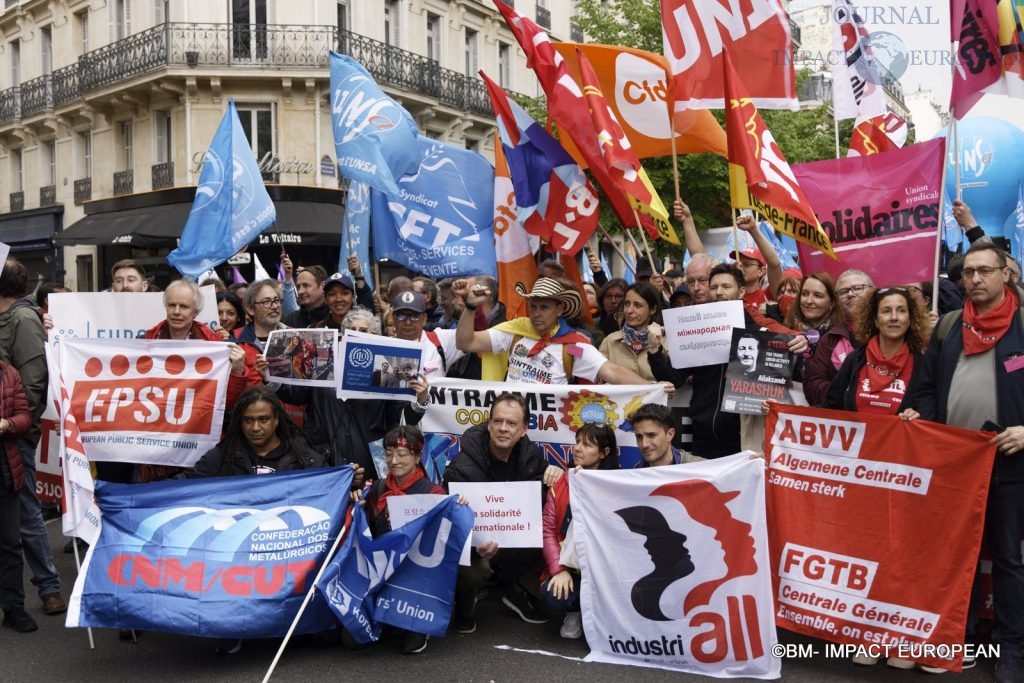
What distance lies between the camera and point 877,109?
8.97 meters

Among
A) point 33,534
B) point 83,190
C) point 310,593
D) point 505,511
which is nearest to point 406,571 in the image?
point 310,593

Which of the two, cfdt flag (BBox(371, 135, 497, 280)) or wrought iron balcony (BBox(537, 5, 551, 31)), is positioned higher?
wrought iron balcony (BBox(537, 5, 551, 31))

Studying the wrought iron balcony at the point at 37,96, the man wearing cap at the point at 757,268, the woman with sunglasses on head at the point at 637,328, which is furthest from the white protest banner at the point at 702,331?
the wrought iron balcony at the point at 37,96

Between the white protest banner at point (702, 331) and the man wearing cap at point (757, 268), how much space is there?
916mm

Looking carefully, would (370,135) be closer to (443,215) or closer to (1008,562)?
(443,215)

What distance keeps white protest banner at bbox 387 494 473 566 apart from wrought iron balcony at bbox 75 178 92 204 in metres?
24.8

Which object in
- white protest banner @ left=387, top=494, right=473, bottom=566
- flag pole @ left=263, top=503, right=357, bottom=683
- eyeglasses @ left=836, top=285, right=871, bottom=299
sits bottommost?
flag pole @ left=263, top=503, right=357, bottom=683

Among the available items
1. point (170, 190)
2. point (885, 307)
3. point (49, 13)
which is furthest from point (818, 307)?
point (49, 13)

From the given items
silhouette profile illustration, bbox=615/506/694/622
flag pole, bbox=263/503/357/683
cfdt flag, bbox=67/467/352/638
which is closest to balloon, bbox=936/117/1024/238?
silhouette profile illustration, bbox=615/506/694/622

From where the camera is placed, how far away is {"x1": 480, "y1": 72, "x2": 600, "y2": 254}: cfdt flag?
7031 millimetres

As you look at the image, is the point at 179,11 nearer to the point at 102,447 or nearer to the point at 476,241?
the point at 476,241

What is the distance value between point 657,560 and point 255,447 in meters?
2.37

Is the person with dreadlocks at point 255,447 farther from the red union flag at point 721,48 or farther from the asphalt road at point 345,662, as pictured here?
the red union flag at point 721,48

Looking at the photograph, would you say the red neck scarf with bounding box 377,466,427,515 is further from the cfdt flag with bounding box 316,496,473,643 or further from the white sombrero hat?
the white sombrero hat
